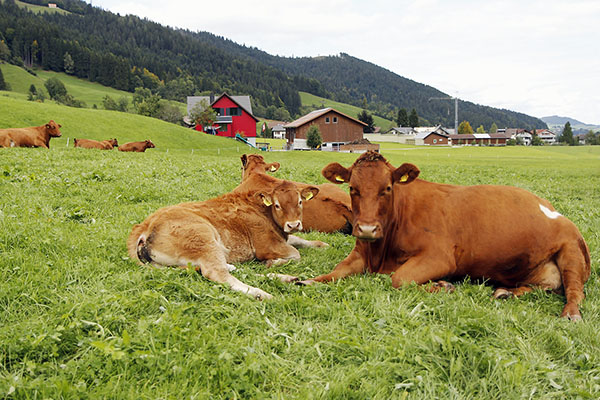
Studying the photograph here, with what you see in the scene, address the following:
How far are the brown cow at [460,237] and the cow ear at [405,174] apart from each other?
0.01m

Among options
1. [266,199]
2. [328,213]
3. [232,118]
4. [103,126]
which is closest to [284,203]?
[266,199]

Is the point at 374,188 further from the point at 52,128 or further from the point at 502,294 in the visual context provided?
the point at 52,128

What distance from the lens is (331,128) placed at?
95000mm

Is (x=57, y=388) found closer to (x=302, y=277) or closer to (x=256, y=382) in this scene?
(x=256, y=382)

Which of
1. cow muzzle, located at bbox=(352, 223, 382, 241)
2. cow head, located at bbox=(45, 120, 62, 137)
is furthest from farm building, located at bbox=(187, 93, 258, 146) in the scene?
cow muzzle, located at bbox=(352, 223, 382, 241)

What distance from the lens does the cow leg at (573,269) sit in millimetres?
4941

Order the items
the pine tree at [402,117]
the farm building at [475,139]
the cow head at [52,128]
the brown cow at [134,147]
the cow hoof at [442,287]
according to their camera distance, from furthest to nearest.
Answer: the pine tree at [402,117], the farm building at [475,139], the brown cow at [134,147], the cow head at [52,128], the cow hoof at [442,287]

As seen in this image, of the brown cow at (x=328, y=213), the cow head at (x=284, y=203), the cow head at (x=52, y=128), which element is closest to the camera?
the cow head at (x=284, y=203)

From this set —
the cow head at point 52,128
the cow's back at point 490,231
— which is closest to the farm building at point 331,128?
the cow head at point 52,128

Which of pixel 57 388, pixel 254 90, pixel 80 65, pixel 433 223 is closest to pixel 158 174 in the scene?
pixel 433 223

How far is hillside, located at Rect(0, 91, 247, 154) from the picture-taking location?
42062 mm

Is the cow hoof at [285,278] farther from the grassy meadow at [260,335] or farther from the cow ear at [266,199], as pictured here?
the cow ear at [266,199]

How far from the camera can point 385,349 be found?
361cm

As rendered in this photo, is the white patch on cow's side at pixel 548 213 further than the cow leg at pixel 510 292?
Yes
